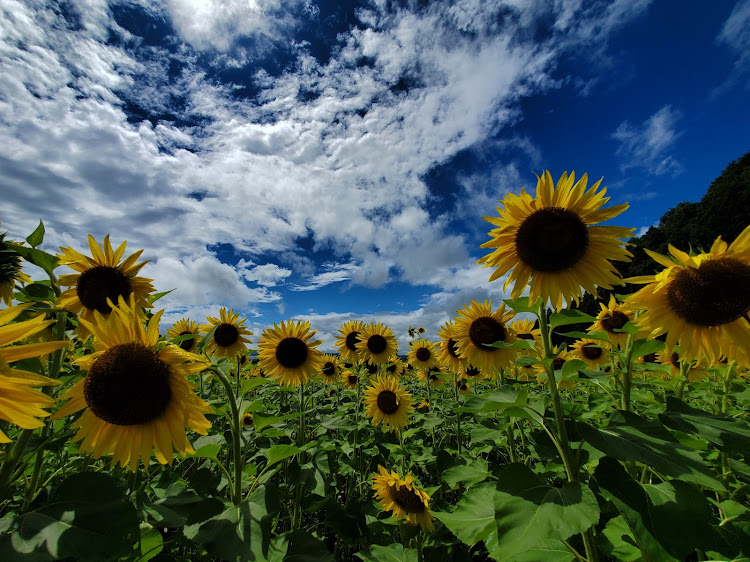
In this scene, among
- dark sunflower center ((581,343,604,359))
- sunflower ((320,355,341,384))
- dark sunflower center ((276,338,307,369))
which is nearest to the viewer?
dark sunflower center ((276,338,307,369))

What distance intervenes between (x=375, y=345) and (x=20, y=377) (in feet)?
21.3

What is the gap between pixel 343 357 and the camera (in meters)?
7.61

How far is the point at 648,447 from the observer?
144 cm

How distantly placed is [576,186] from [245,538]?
9.50ft

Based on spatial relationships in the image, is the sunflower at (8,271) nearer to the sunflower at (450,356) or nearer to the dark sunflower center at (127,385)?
the dark sunflower center at (127,385)

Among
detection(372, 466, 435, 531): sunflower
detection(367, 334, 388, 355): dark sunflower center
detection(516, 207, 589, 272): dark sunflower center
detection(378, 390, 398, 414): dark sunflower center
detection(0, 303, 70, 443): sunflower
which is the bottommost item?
detection(372, 466, 435, 531): sunflower

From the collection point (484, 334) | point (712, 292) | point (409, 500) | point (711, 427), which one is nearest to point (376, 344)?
point (484, 334)

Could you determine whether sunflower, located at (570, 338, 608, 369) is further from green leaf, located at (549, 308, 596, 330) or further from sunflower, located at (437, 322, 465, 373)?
green leaf, located at (549, 308, 596, 330)

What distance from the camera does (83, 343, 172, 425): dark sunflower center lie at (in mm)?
1629

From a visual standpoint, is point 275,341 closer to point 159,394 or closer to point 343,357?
point 343,357

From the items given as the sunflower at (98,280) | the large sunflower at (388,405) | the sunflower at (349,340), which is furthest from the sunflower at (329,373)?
the sunflower at (98,280)

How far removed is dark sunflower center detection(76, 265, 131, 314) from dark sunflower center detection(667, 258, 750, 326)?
3.98 meters

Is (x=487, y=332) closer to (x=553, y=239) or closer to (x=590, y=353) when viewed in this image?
(x=553, y=239)

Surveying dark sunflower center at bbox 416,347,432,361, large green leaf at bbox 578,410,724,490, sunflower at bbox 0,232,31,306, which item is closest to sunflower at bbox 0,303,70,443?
sunflower at bbox 0,232,31,306
